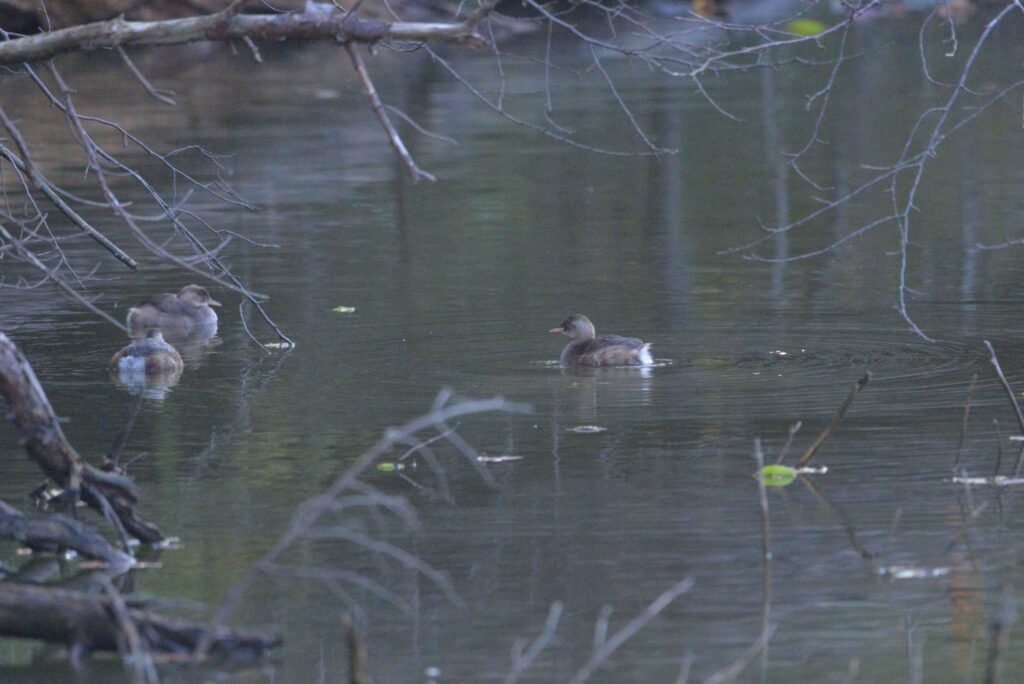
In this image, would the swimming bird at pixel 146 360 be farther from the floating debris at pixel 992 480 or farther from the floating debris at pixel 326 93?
the floating debris at pixel 326 93

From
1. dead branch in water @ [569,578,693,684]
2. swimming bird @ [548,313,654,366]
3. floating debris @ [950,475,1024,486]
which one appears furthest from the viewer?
swimming bird @ [548,313,654,366]

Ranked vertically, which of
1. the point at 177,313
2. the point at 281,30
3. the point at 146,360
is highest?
the point at 281,30

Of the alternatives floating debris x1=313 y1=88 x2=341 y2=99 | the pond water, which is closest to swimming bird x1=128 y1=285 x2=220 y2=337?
the pond water

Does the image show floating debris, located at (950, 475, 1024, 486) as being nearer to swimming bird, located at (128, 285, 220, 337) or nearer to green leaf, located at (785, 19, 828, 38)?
swimming bird, located at (128, 285, 220, 337)

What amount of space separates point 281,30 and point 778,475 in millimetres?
3289

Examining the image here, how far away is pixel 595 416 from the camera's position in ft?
35.1

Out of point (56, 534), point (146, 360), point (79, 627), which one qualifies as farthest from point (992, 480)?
point (146, 360)

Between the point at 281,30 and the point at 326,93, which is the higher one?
the point at 281,30

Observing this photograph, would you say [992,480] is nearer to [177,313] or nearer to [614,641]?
[614,641]

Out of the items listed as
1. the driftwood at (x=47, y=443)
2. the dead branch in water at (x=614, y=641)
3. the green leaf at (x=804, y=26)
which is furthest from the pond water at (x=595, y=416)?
the green leaf at (x=804, y=26)

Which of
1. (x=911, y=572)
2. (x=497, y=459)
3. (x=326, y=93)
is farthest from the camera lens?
(x=326, y=93)

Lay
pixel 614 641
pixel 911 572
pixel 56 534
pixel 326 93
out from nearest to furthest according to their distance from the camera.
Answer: pixel 614 641, pixel 911 572, pixel 56 534, pixel 326 93

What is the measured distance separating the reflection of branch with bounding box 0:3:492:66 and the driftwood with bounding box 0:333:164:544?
128 cm

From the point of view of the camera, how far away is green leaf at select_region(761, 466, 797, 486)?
881 cm
